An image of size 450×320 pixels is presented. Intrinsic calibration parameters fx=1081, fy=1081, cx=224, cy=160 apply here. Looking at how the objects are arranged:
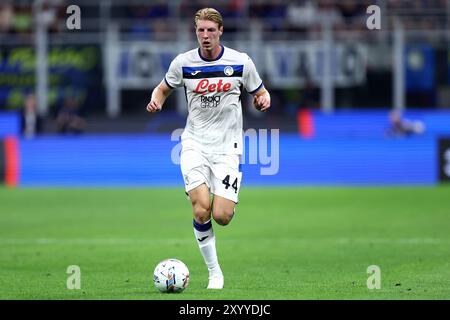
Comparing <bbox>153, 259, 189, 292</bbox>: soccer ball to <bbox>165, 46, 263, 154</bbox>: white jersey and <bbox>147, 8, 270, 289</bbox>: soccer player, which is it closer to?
<bbox>147, 8, 270, 289</bbox>: soccer player

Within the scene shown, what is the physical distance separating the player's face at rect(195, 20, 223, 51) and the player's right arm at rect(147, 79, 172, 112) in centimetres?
66

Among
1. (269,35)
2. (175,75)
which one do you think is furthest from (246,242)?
(269,35)

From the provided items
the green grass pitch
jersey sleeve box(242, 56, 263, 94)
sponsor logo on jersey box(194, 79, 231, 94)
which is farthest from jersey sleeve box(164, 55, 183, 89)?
the green grass pitch

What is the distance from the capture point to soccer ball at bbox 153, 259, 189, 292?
406 inches

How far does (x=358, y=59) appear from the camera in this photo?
33562 millimetres

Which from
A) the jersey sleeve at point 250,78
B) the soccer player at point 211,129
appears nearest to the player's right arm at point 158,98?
the soccer player at point 211,129

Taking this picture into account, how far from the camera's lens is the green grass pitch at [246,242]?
35.8 feet

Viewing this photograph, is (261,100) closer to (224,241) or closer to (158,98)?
(158,98)

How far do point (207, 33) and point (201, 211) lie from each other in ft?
5.84

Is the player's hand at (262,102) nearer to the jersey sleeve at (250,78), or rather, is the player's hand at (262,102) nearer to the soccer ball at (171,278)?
the jersey sleeve at (250,78)

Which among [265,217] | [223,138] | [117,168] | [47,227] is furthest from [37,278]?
[117,168]

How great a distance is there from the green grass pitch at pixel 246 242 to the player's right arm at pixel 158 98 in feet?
6.01

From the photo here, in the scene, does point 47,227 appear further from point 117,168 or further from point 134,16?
point 134,16
